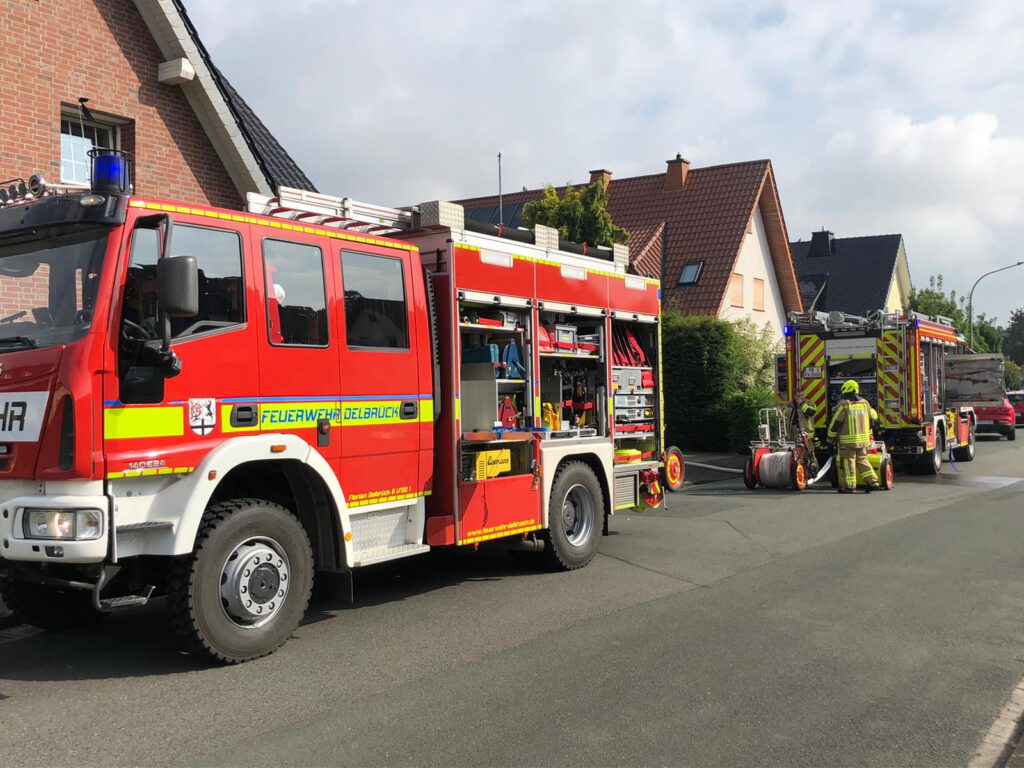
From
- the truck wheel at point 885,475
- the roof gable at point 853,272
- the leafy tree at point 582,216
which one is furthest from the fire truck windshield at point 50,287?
the roof gable at point 853,272

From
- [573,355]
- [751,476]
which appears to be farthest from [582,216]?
[573,355]

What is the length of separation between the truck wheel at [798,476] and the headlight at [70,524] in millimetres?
11978

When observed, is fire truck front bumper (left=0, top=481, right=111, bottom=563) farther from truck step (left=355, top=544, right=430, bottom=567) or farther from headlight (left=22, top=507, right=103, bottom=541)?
truck step (left=355, top=544, right=430, bottom=567)

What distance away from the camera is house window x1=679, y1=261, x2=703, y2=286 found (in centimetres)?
2934

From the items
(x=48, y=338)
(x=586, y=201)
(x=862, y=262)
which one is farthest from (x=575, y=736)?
(x=862, y=262)

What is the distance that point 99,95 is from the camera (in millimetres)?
11547

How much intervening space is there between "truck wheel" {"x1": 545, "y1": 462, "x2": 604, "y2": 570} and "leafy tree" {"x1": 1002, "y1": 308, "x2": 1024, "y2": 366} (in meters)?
89.8

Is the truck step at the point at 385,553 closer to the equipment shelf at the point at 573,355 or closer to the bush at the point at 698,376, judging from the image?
the equipment shelf at the point at 573,355

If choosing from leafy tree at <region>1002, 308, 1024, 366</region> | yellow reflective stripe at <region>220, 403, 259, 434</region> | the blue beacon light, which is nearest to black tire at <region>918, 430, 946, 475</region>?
yellow reflective stripe at <region>220, 403, 259, 434</region>

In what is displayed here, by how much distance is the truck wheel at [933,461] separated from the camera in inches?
715

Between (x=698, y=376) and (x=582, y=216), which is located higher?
(x=582, y=216)

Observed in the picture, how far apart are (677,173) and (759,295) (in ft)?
15.9

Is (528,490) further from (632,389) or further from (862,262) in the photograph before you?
(862,262)

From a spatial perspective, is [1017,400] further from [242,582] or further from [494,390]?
[242,582]
